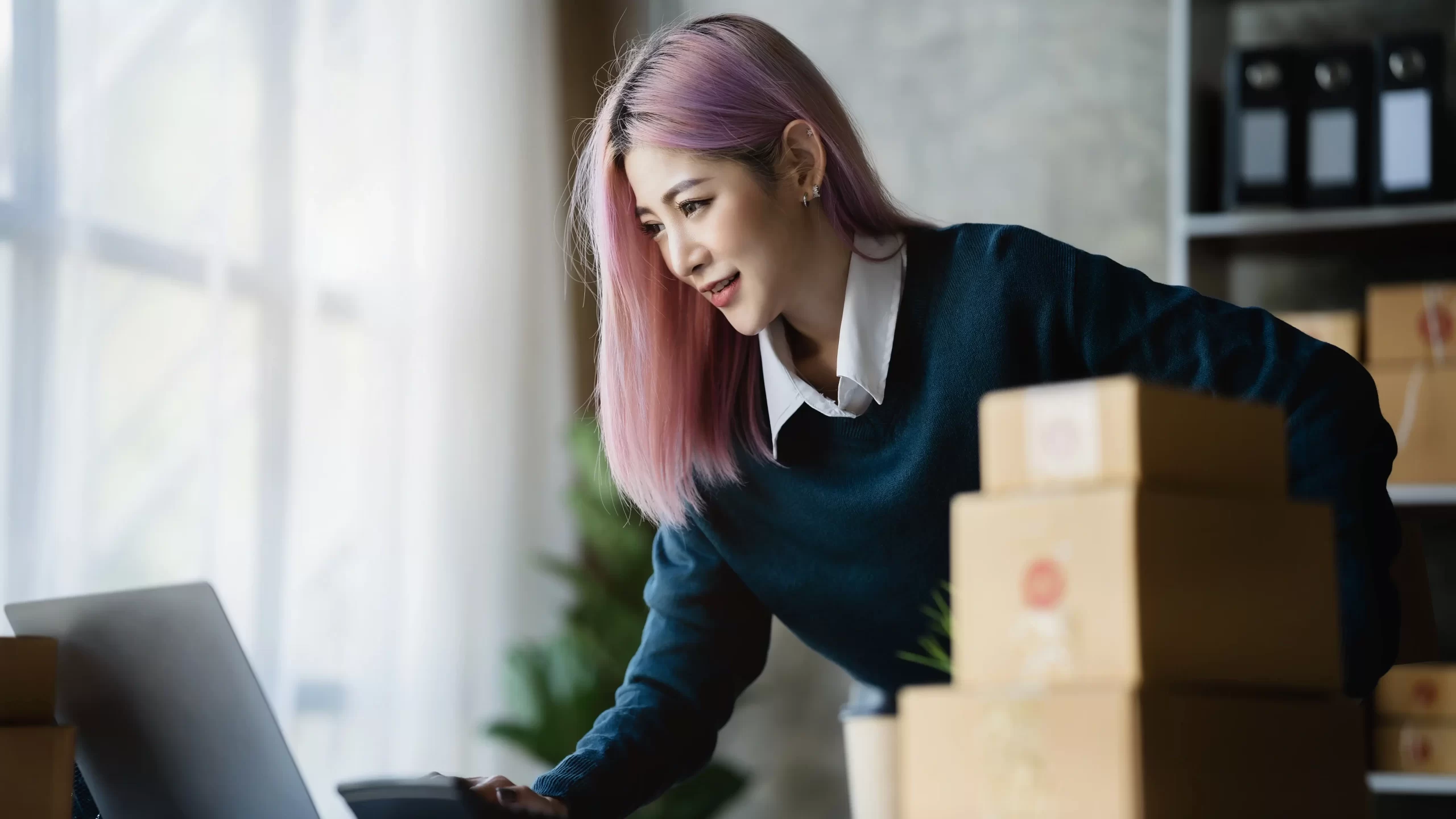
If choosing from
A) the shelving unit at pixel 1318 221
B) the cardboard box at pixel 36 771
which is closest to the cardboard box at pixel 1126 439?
the cardboard box at pixel 36 771

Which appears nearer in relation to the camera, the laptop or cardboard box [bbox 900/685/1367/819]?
cardboard box [bbox 900/685/1367/819]

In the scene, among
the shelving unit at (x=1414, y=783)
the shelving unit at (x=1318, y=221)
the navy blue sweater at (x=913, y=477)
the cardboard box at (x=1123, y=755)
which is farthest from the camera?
the shelving unit at (x=1318, y=221)

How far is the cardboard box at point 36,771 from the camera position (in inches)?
44.1

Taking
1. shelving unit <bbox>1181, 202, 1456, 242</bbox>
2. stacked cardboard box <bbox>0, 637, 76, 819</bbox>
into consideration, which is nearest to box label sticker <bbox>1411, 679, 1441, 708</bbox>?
shelving unit <bbox>1181, 202, 1456, 242</bbox>

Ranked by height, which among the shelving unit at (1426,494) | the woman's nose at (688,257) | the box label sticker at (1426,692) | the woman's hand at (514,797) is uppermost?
the woman's nose at (688,257)

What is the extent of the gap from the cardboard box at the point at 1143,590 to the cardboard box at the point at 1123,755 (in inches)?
0.6

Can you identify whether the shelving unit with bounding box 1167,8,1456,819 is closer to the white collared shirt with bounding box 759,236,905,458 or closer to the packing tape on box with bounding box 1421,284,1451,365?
the packing tape on box with bounding box 1421,284,1451,365

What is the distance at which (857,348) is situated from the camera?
141 cm

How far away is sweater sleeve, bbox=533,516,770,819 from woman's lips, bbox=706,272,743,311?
279 mm

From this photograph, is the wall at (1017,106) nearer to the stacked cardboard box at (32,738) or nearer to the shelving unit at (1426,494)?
the shelving unit at (1426,494)

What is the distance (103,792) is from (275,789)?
26 cm

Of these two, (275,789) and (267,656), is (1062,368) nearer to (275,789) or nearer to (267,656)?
(275,789)

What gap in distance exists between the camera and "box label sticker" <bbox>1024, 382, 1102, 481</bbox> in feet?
2.51

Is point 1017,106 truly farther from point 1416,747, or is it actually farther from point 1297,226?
point 1416,747
